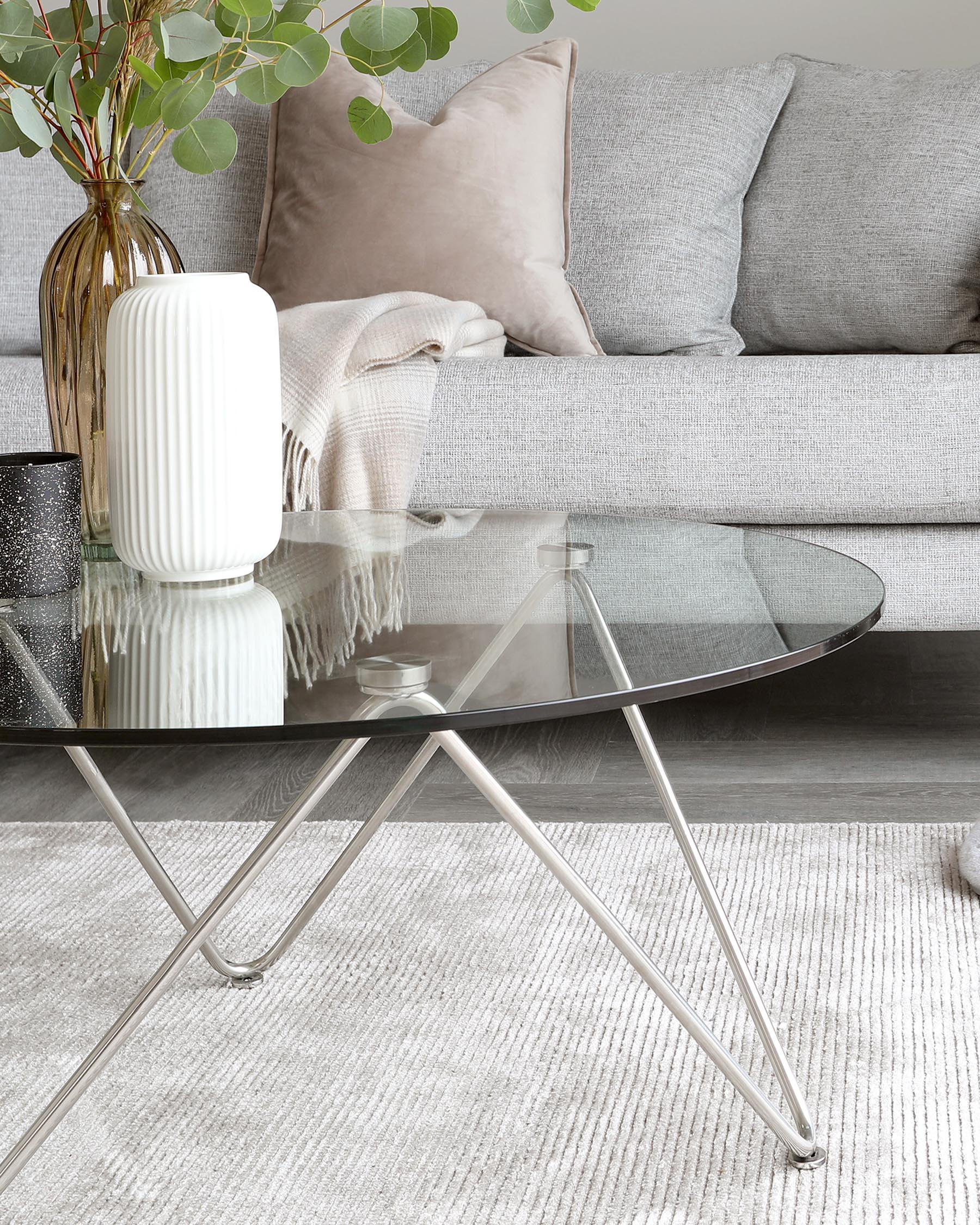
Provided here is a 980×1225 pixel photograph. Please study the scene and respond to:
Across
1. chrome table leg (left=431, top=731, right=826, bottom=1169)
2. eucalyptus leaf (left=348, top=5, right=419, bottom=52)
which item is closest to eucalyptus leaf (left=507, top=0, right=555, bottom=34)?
eucalyptus leaf (left=348, top=5, right=419, bottom=52)

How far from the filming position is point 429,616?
933 millimetres

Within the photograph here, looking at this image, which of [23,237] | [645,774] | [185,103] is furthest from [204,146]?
[23,237]

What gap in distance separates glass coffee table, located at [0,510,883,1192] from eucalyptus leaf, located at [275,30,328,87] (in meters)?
0.37

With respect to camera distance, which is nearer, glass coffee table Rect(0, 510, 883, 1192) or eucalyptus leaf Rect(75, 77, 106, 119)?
glass coffee table Rect(0, 510, 883, 1192)

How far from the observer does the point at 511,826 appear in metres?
1.03

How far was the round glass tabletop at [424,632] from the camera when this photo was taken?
724mm

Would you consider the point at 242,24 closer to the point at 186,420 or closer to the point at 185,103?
the point at 185,103

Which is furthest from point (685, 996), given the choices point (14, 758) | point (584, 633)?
point (14, 758)

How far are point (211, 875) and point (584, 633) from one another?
79cm

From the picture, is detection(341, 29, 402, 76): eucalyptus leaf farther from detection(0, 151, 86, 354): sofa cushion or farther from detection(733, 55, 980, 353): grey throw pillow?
detection(0, 151, 86, 354): sofa cushion

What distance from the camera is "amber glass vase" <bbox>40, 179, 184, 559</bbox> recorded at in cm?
118

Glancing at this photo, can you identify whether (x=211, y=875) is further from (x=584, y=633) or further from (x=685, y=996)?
(x=584, y=633)

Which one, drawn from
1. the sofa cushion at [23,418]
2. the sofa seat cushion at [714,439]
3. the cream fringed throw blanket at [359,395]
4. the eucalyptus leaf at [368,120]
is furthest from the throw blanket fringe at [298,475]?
the eucalyptus leaf at [368,120]

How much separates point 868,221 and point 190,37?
1572 mm
